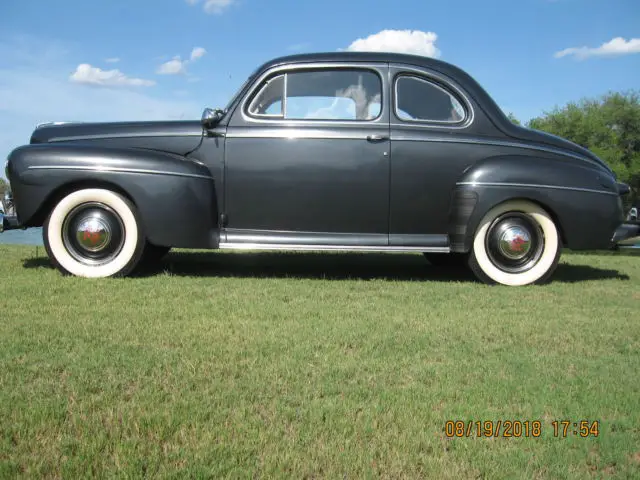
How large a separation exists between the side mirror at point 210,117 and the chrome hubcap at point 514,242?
2.54 metres

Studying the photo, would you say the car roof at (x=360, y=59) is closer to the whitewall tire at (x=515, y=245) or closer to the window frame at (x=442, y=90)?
the window frame at (x=442, y=90)

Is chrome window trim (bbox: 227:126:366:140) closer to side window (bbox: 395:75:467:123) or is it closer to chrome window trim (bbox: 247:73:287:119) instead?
chrome window trim (bbox: 247:73:287:119)

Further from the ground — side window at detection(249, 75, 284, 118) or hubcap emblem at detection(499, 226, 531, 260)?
side window at detection(249, 75, 284, 118)

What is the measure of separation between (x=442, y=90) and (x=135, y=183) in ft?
9.17

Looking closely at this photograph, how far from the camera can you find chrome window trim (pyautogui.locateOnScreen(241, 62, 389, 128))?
5156 mm

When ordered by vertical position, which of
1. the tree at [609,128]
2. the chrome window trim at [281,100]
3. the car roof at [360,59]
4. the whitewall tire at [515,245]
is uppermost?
the tree at [609,128]

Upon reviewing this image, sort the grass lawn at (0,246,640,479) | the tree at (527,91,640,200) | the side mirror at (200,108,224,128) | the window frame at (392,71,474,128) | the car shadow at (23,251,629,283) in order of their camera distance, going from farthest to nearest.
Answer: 1. the tree at (527,91,640,200)
2. the car shadow at (23,251,629,283)
3. the window frame at (392,71,474,128)
4. the side mirror at (200,108,224,128)
5. the grass lawn at (0,246,640,479)

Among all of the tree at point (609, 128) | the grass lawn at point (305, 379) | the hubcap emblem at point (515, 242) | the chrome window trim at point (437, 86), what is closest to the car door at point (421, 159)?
the chrome window trim at point (437, 86)

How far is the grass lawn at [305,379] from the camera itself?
6.36 ft

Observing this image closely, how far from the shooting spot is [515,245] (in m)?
5.21

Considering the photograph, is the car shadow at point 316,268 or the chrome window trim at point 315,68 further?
the car shadow at point 316,268

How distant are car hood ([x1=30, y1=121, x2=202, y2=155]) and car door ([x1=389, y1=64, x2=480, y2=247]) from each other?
1.75m

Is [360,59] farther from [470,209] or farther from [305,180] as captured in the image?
[470,209]

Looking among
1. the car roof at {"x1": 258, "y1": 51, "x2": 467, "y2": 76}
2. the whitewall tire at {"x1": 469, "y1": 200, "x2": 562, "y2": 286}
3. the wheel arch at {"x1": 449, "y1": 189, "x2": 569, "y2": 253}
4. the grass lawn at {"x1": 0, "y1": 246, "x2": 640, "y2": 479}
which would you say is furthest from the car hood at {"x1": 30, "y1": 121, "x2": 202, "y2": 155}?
the whitewall tire at {"x1": 469, "y1": 200, "x2": 562, "y2": 286}
